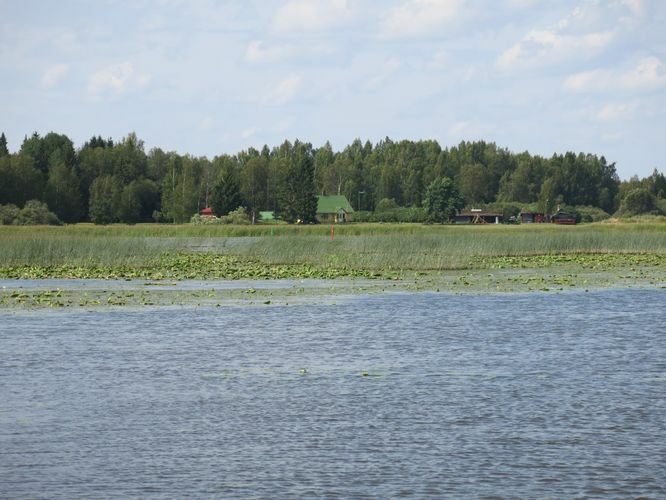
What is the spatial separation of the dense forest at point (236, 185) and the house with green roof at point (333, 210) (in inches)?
208

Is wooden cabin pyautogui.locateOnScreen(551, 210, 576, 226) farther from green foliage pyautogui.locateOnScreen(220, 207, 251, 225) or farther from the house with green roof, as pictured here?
green foliage pyautogui.locateOnScreen(220, 207, 251, 225)

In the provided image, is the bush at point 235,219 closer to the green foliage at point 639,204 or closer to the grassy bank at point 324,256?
the grassy bank at point 324,256

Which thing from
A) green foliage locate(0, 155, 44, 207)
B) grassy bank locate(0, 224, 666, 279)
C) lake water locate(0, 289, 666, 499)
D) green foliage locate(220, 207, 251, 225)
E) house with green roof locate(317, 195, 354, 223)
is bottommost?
lake water locate(0, 289, 666, 499)

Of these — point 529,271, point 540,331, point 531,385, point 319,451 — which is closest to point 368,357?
point 531,385

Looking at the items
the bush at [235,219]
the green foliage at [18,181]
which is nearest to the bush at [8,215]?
the green foliage at [18,181]

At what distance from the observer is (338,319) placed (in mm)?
26781

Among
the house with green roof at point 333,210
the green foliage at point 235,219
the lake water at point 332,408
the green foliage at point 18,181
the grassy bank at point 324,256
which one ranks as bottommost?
the lake water at point 332,408

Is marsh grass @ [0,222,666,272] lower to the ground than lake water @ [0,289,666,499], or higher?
higher

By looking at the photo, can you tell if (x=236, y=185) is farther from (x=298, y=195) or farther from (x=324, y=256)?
(x=324, y=256)

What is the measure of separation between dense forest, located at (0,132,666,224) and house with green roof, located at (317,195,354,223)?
5283mm

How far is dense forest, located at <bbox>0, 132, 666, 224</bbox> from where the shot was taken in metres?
123

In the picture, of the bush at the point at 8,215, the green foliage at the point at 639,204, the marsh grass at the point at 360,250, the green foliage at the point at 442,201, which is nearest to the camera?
the marsh grass at the point at 360,250

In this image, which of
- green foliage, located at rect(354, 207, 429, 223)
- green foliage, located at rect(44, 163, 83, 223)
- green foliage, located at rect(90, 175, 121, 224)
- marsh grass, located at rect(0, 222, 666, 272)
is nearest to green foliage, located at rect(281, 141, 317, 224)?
green foliage, located at rect(354, 207, 429, 223)

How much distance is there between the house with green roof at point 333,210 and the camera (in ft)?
497
